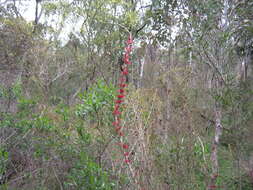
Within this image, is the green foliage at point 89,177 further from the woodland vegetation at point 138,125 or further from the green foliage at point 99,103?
the green foliage at point 99,103

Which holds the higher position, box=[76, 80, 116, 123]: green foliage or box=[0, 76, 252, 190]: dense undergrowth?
box=[76, 80, 116, 123]: green foliage

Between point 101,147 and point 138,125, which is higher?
point 138,125

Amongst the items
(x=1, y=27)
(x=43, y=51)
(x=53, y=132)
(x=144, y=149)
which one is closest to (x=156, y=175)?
(x=144, y=149)

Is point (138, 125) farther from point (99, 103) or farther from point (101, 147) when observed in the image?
point (101, 147)

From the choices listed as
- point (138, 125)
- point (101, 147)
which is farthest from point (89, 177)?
point (138, 125)

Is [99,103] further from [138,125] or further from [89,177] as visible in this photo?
[89,177]

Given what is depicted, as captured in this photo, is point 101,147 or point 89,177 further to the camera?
point 101,147

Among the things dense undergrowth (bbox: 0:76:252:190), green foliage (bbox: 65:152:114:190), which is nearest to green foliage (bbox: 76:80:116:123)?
dense undergrowth (bbox: 0:76:252:190)

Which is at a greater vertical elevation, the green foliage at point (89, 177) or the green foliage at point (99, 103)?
the green foliage at point (99, 103)

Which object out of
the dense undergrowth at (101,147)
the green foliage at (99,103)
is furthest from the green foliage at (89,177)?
the green foliage at (99,103)

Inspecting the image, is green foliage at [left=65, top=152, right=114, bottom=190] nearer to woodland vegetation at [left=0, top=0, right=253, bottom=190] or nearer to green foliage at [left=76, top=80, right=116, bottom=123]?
woodland vegetation at [left=0, top=0, right=253, bottom=190]

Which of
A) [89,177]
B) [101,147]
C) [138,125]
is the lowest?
[89,177]

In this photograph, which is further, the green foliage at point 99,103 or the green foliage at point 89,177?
the green foliage at point 99,103

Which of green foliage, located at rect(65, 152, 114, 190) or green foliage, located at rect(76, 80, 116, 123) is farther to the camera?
green foliage, located at rect(76, 80, 116, 123)
